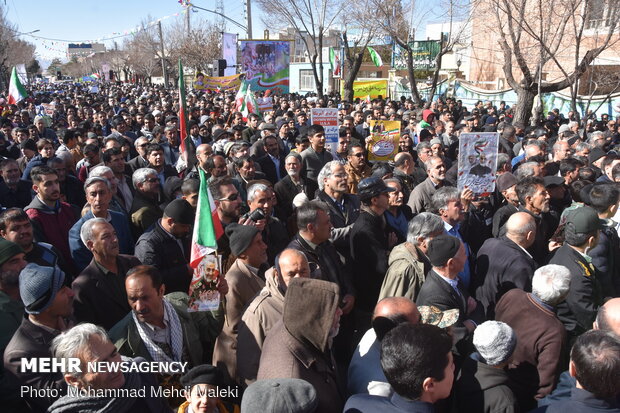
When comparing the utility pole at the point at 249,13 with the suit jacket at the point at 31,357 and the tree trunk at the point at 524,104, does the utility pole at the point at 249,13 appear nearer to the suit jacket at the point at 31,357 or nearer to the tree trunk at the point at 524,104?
the tree trunk at the point at 524,104

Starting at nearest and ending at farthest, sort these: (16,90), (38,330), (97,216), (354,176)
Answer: (38,330), (97,216), (354,176), (16,90)

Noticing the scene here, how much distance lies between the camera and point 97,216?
4816 millimetres

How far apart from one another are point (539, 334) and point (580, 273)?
1.03m

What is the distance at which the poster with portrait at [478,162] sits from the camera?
614 centimetres

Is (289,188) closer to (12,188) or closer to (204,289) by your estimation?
(204,289)

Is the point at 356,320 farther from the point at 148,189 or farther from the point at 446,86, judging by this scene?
the point at 446,86

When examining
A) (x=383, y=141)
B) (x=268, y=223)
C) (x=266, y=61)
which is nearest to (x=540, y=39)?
(x=383, y=141)

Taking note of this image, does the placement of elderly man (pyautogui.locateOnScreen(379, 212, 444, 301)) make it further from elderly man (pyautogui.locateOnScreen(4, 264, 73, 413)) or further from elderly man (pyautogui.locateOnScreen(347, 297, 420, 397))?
elderly man (pyautogui.locateOnScreen(4, 264, 73, 413))

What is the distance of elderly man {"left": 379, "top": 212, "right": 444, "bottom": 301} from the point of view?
12.1 ft

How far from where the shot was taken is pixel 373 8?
22234 millimetres

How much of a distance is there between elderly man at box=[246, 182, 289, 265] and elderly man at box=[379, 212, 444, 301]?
1335mm

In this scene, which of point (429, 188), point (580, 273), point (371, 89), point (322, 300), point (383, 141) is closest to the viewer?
point (322, 300)

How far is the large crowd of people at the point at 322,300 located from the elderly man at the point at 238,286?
0.01 m

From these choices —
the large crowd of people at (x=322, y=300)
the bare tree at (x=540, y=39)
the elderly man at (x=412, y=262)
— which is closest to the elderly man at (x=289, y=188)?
the large crowd of people at (x=322, y=300)
